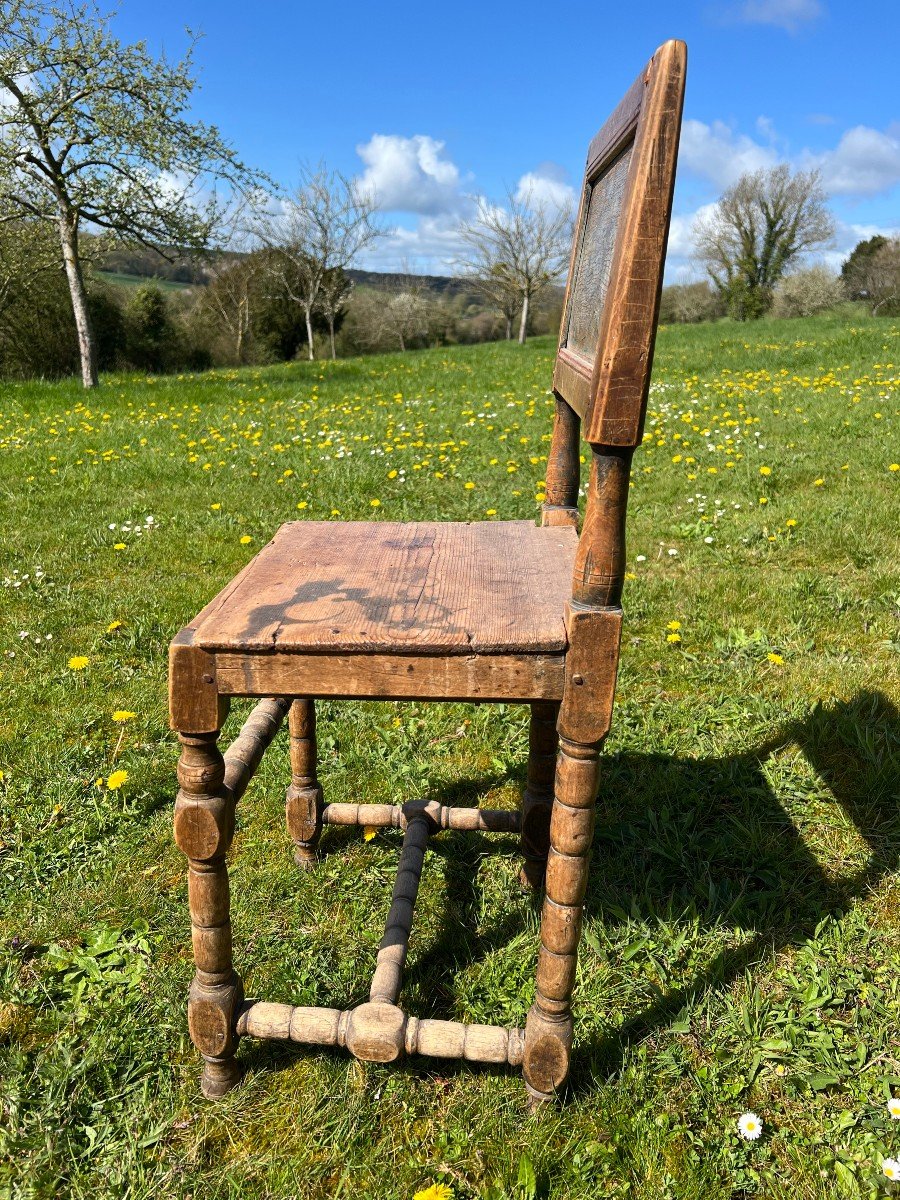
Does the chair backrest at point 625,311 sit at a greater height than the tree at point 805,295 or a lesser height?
lesser

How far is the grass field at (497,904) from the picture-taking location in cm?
157

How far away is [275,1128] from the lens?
5.28 ft

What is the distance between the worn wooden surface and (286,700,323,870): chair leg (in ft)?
2.95

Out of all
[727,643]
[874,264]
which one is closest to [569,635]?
[727,643]

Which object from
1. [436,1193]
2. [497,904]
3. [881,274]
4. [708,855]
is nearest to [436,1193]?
[436,1193]

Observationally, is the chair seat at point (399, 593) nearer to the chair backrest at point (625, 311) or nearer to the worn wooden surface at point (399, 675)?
the worn wooden surface at point (399, 675)

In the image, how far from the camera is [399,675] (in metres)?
1.34

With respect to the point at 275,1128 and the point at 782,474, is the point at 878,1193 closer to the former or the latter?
the point at 275,1128

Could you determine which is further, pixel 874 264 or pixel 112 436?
pixel 874 264

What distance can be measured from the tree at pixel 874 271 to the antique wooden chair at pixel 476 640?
5083 cm

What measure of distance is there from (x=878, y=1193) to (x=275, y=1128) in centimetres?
117

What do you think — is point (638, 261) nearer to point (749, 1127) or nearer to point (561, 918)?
point (561, 918)

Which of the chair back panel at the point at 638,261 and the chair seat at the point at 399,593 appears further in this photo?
the chair seat at the point at 399,593

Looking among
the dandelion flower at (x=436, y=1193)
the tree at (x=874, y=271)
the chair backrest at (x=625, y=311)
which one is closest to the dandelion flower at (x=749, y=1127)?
the dandelion flower at (x=436, y=1193)
